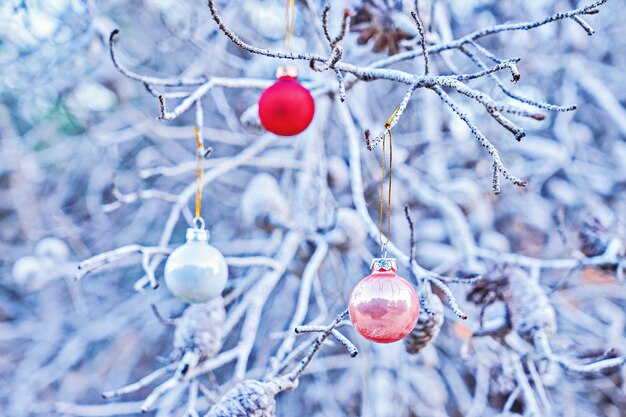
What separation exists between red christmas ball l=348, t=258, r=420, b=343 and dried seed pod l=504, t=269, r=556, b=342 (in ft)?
1.46

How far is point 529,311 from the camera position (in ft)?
3.91

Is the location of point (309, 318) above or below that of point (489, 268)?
below

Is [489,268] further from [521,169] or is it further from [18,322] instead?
[18,322]

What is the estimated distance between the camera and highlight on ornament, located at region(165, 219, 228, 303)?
1.02 metres

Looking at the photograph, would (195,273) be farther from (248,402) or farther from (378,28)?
(378,28)

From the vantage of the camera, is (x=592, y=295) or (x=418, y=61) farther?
(x=592, y=295)

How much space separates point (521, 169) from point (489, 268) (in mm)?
979

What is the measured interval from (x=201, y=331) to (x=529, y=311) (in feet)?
2.39

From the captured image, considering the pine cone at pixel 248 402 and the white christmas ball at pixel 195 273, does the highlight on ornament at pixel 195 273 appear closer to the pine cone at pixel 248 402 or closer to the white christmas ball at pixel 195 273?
the white christmas ball at pixel 195 273

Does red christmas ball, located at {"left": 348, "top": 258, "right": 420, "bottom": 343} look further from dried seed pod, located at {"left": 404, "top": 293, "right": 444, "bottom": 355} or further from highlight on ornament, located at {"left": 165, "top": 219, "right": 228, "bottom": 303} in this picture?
highlight on ornament, located at {"left": 165, "top": 219, "right": 228, "bottom": 303}

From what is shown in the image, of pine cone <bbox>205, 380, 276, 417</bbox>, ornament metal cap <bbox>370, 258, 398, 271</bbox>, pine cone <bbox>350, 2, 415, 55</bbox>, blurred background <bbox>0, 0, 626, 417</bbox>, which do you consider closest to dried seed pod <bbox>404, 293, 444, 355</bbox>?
ornament metal cap <bbox>370, 258, 398, 271</bbox>

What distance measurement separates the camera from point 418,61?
183cm

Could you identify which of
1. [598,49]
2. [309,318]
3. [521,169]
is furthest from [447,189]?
[598,49]

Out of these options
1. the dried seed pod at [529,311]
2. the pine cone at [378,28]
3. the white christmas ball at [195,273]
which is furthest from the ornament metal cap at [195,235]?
the dried seed pod at [529,311]
